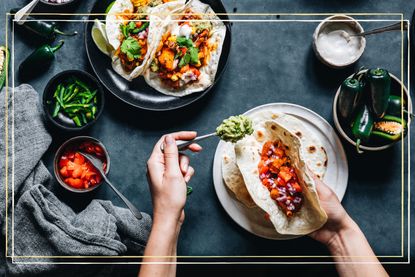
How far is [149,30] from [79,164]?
73cm

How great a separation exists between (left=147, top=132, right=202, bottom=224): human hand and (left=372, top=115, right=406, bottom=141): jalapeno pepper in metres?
0.97

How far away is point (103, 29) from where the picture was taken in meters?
2.56

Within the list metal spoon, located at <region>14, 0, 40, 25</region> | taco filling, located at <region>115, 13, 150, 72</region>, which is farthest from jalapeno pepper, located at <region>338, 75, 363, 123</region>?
metal spoon, located at <region>14, 0, 40, 25</region>

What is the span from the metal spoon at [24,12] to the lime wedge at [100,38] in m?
0.30

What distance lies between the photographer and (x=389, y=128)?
2.52 meters

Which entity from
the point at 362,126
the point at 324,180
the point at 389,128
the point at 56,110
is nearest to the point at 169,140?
the point at 56,110

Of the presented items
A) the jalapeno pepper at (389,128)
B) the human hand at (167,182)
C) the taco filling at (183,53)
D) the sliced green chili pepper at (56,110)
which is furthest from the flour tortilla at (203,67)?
the jalapeno pepper at (389,128)

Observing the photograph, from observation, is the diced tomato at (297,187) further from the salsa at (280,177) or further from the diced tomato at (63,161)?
the diced tomato at (63,161)

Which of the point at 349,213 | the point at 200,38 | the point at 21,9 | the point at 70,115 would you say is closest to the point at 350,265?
the point at 349,213

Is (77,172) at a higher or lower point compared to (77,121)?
lower

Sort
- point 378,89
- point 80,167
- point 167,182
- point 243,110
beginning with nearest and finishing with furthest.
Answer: point 167,182
point 378,89
point 80,167
point 243,110

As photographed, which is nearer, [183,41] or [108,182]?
[108,182]

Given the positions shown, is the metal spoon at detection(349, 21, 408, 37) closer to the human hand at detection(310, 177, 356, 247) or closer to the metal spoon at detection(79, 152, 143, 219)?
the human hand at detection(310, 177, 356, 247)

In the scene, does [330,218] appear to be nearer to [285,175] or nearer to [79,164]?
[285,175]
